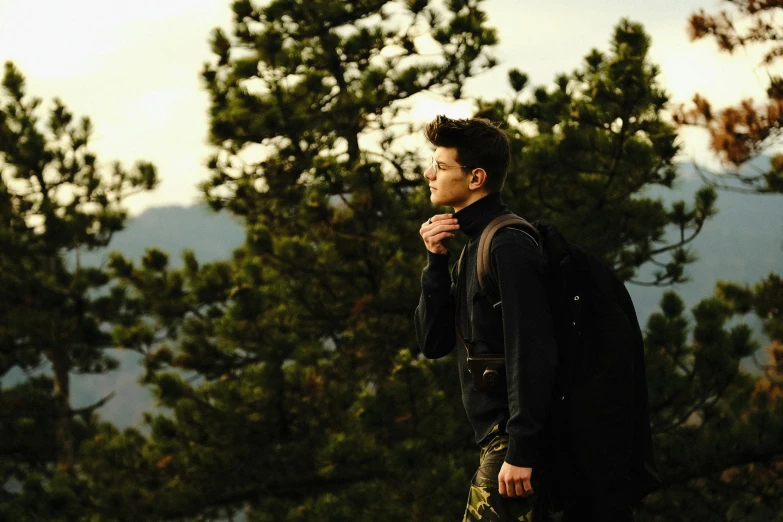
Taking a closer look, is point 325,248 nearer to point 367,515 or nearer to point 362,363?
point 362,363

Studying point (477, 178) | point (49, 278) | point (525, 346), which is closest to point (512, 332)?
point (525, 346)

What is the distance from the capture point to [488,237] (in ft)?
9.21

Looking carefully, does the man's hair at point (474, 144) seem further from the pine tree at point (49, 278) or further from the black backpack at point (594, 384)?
the pine tree at point (49, 278)

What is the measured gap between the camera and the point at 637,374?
2771 mm

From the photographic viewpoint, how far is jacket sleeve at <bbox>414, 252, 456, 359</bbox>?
3.08 metres

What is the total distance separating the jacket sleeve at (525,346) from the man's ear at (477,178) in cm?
32

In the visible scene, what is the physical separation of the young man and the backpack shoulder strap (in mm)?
29

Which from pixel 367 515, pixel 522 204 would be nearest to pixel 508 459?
pixel 367 515

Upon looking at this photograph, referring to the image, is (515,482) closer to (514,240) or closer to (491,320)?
(491,320)

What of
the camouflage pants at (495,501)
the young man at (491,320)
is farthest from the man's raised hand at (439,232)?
the camouflage pants at (495,501)

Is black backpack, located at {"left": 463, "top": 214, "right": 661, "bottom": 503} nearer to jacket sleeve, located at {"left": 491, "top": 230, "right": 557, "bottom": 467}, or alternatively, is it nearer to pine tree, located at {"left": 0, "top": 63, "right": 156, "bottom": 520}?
jacket sleeve, located at {"left": 491, "top": 230, "right": 557, "bottom": 467}

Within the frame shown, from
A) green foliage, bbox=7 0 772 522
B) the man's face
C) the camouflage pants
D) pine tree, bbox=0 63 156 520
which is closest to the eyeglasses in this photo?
the man's face

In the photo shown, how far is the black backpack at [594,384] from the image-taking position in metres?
2.67

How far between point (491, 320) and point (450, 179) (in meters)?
0.49
